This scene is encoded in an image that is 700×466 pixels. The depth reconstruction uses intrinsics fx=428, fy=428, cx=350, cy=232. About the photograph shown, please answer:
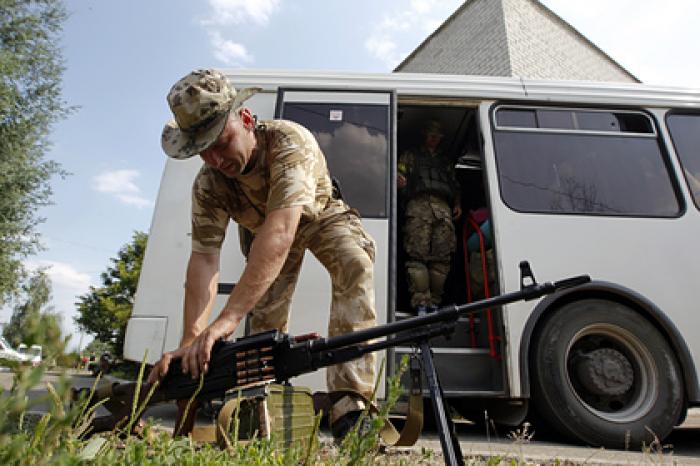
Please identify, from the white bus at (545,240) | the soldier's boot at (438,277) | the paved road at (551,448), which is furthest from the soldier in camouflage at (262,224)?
the soldier's boot at (438,277)

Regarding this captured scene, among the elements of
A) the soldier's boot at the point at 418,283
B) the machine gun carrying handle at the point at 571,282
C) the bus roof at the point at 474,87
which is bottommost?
the machine gun carrying handle at the point at 571,282

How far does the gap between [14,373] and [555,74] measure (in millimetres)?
13953

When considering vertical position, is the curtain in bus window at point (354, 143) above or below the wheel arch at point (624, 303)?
above

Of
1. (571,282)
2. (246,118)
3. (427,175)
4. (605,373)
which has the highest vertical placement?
(427,175)

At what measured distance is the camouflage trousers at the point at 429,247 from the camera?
3.78m

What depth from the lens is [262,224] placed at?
217cm

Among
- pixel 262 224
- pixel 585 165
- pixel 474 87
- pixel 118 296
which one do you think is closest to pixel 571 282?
pixel 262 224

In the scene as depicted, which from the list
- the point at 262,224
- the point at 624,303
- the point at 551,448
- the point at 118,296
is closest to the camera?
the point at 262,224

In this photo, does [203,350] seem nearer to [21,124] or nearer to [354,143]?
[354,143]

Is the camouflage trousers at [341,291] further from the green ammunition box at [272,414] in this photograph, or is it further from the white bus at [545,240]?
the white bus at [545,240]

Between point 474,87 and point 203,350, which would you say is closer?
point 203,350

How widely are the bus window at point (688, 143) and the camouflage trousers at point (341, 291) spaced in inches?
113

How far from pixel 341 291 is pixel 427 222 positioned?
189 centimetres

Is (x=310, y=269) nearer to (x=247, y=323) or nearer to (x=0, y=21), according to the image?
(x=247, y=323)
